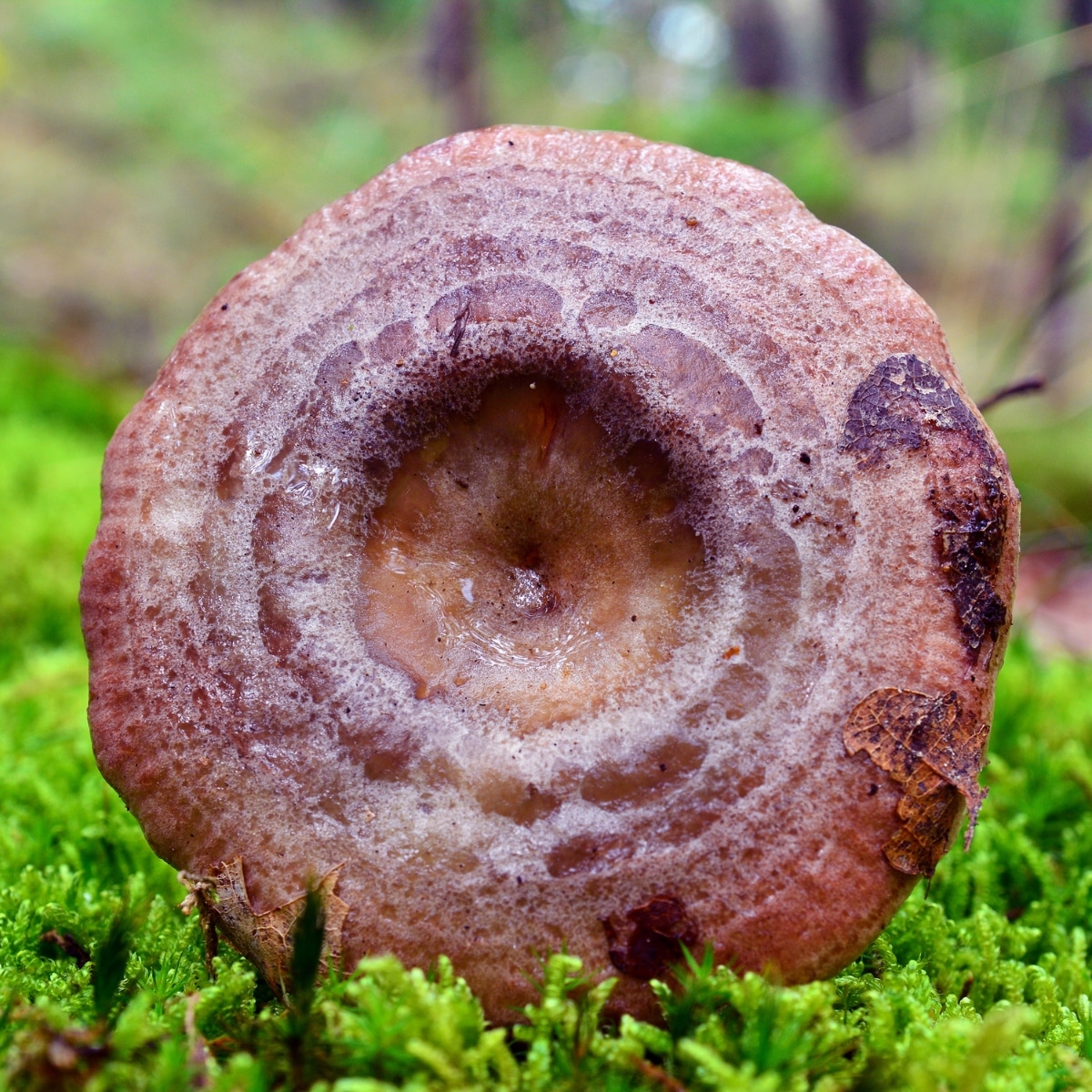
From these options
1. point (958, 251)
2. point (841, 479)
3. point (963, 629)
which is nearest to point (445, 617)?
point (841, 479)

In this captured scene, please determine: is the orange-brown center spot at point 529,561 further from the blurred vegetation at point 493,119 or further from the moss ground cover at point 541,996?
the blurred vegetation at point 493,119

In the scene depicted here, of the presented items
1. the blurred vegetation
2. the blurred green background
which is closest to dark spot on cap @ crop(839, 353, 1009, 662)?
the blurred green background

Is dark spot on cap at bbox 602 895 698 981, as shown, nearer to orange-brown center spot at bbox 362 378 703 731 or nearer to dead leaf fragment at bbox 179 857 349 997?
orange-brown center spot at bbox 362 378 703 731

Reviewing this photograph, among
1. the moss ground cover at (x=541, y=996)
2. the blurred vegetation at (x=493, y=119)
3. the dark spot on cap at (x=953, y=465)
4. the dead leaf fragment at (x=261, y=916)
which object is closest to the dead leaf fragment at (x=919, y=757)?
the dark spot on cap at (x=953, y=465)

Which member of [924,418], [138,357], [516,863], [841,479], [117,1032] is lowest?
[117,1032]

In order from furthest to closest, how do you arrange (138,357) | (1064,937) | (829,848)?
(138,357) → (1064,937) → (829,848)

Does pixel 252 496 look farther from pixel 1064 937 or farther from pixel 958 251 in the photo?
pixel 958 251

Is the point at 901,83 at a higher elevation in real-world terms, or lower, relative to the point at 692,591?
higher
